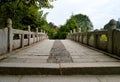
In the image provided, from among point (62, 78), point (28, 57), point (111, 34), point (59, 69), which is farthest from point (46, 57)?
point (111, 34)

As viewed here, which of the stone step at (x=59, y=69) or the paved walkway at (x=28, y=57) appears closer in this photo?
the stone step at (x=59, y=69)

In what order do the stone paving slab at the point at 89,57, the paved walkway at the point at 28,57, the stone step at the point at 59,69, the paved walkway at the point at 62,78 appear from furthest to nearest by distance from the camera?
the stone paving slab at the point at 89,57, the paved walkway at the point at 28,57, the stone step at the point at 59,69, the paved walkway at the point at 62,78

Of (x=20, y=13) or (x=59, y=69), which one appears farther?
(x=20, y=13)

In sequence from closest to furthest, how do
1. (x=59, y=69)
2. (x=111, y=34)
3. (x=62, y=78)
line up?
1. (x=62, y=78)
2. (x=59, y=69)
3. (x=111, y=34)

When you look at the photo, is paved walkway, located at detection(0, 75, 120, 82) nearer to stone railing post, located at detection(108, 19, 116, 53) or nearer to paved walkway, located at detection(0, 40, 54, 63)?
paved walkway, located at detection(0, 40, 54, 63)

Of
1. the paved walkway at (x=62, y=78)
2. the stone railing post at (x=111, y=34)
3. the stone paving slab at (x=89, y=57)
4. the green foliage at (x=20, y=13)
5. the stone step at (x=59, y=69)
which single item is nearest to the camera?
the paved walkway at (x=62, y=78)

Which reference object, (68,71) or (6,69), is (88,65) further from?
(6,69)

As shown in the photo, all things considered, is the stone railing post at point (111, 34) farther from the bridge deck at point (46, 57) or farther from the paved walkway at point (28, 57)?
the paved walkway at point (28, 57)

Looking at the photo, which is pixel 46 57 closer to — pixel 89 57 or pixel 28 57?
pixel 28 57

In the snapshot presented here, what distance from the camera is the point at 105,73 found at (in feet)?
15.2

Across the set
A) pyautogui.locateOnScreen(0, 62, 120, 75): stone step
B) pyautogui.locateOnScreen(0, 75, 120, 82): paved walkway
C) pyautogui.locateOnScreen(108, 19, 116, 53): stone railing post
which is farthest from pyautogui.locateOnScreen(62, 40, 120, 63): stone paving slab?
pyautogui.locateOnScreen(0, 75, 120, 82): paved walkway

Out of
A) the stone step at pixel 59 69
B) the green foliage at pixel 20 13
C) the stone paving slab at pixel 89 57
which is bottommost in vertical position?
the stone step at pixel 59 69

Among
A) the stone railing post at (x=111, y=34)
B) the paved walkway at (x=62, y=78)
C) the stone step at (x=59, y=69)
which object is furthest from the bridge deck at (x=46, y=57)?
the paved walkway at (x=62, y=78)

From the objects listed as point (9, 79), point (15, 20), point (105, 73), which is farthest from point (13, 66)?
point (15, 20)
